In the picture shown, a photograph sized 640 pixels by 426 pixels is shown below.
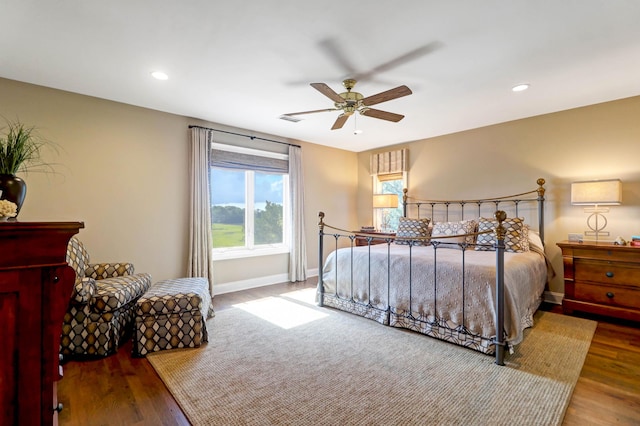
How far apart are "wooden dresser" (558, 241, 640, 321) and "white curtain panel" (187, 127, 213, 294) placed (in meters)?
4.42

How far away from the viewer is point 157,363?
2389 mm

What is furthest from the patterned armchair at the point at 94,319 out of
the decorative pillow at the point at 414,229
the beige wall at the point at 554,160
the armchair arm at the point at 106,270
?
the beige wall at the point at 554,160

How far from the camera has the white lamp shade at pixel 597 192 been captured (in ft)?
10.4

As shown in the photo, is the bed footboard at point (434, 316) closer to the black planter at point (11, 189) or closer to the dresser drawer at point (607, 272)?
the dresser drawer at point (607, 272)

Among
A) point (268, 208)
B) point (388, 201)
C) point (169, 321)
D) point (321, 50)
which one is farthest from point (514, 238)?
point (169, 321)

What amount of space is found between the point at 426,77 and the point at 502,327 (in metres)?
2.32

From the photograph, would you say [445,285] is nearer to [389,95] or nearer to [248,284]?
[389,95]

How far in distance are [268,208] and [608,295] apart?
4.49 m

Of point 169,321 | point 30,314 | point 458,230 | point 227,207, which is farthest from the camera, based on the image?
point 227,207

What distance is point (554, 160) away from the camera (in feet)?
12.8

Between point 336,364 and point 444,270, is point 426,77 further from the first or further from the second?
point 336,364

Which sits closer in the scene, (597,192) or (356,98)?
(356,98)

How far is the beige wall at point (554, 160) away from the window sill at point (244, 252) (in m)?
2.74

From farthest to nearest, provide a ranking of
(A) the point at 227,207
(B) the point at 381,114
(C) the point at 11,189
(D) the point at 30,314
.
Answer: (A) the point at 227,207 → (B) the point at 381,114 → (C) the point at 11,189 → (D) the point at 30,314
